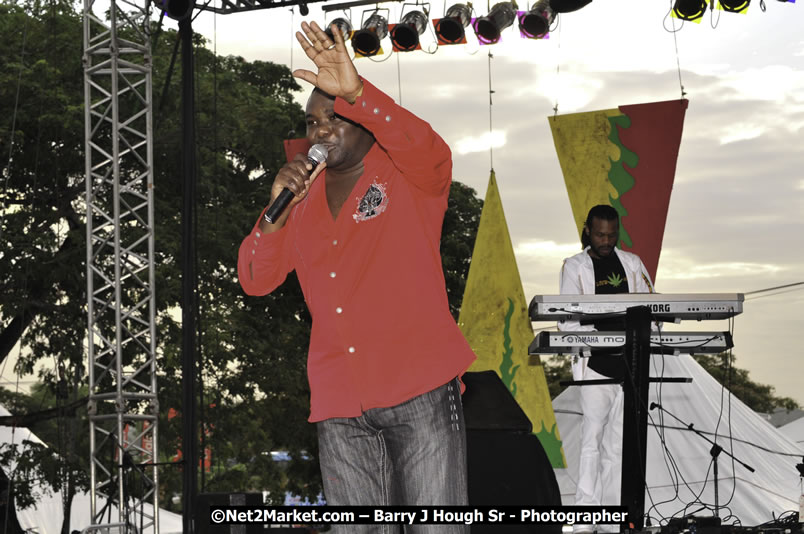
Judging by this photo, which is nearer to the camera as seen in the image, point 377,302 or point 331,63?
point 331,63

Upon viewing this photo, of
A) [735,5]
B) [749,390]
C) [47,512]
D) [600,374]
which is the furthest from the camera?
[749,390]

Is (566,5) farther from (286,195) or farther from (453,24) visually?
(286,195)

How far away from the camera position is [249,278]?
2129mm

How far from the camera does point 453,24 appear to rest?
8.72m

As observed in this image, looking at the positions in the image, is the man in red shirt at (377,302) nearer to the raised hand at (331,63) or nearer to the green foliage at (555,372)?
the raised hand at (331,63)

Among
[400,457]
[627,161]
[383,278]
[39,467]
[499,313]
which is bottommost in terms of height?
[400,457]

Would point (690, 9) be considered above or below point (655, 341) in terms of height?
A: above

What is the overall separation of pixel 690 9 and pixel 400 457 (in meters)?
6.76

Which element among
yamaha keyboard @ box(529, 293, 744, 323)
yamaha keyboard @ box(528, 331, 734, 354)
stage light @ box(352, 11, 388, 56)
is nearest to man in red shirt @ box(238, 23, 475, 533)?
yamaha keyboard @ box(529, 293, 744, 323)

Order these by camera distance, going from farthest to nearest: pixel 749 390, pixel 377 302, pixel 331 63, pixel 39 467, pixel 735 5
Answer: pixel 749 390 → pixel 39 467 → pixel 735 5 → pixel 377 302 → pixel 331 63

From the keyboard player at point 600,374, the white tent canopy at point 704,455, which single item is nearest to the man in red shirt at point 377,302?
the keyboard player at point 600,374

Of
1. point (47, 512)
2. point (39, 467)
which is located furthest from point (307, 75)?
point (47, 512)

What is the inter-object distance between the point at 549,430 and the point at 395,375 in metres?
7.70

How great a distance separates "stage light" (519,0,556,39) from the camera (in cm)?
857
